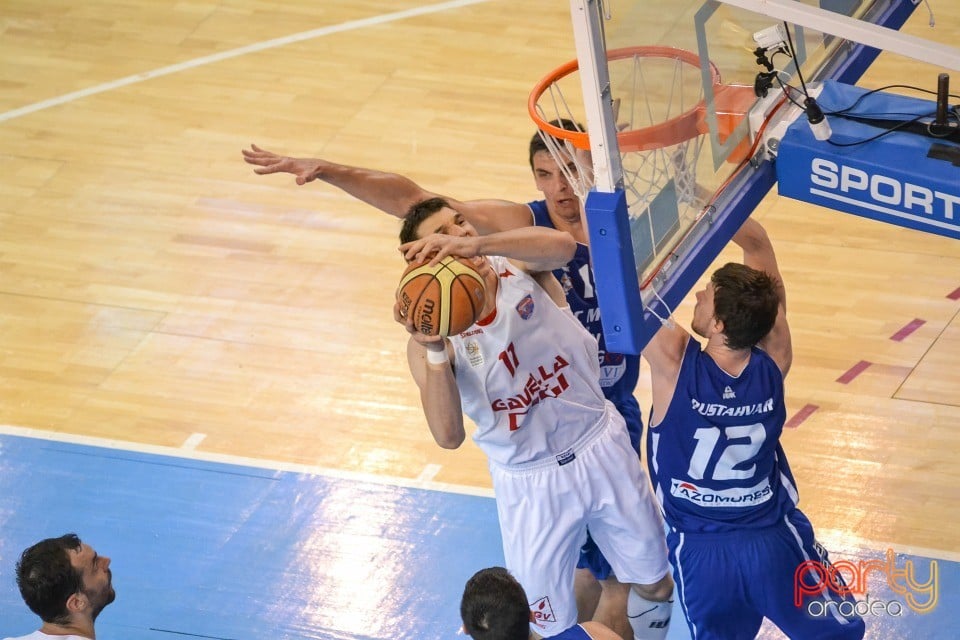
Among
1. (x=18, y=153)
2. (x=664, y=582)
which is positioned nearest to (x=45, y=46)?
(x=18, y=153)

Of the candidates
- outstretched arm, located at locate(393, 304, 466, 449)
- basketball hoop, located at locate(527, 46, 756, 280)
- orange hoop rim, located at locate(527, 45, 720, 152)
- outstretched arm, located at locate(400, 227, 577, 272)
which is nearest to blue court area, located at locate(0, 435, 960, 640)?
outstretched arm, located at locate(393, 304, 466, 449)

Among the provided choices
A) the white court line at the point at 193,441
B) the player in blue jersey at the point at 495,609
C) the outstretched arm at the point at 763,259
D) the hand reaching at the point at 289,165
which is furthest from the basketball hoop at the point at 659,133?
the white court line at the point at 193,441

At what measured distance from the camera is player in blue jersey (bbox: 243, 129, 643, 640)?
5797 mm

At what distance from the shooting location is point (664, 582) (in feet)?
19.1

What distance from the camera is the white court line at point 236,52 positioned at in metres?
11.7

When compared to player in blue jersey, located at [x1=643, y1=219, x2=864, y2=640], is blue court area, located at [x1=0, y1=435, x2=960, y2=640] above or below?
below

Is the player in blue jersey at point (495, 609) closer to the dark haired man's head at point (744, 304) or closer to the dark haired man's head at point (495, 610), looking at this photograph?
the dark haired man's head at point (495, 610)

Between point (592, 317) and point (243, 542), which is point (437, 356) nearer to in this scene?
point (592, 317)

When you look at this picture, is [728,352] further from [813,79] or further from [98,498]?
[98,498]

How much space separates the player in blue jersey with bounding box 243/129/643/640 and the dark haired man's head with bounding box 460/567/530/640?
157cm

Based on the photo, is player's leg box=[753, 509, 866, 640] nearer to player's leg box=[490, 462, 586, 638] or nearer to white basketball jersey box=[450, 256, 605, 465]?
player's leg box=[490, 462, 586, 638]

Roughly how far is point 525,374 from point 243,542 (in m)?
2.50

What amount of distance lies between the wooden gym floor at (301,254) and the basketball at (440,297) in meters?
2.88

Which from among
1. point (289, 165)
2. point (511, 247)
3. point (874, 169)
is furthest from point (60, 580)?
point (874, 169)
